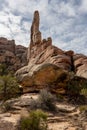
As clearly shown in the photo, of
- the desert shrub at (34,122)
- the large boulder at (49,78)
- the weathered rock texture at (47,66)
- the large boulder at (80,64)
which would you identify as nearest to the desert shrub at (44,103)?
the desert shrub at (34,122)

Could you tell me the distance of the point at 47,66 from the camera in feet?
124

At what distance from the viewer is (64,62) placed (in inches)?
1991

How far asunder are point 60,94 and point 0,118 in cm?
1466

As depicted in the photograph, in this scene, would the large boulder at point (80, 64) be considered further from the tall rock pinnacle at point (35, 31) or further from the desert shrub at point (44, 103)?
the tall rock pinnacle at point (35, 31)

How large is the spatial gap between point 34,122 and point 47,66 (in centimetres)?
1714

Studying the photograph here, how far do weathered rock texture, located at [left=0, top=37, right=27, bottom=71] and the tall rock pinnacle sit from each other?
8198 millimetres

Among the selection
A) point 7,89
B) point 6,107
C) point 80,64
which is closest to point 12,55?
point 80,64

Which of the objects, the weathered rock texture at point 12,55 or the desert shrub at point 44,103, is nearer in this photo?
the desert shrub at point 44,103

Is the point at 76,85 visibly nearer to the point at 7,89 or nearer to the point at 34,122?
the point at 7,89

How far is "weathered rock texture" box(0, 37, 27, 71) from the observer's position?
77188mm

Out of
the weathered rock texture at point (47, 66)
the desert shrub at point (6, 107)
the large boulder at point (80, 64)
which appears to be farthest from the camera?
the large boulder at point (80, 64)

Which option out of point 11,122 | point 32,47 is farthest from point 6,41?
point 11,122

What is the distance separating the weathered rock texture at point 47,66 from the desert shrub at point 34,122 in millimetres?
15837

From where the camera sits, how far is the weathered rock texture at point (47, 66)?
3803cm
